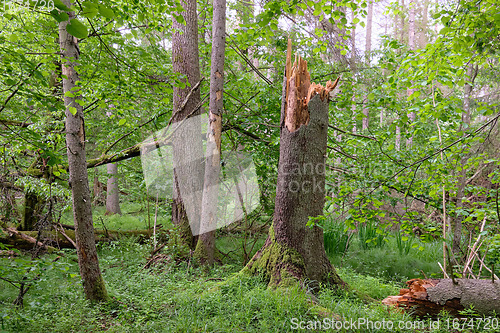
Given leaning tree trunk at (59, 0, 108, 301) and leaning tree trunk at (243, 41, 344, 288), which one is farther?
leaning tree trunk at (243, 41, 344, 288)

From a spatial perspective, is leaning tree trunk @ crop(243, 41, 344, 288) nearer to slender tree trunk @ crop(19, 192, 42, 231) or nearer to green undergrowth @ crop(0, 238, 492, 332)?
green undergrowth @ crop(0, 238, 492, 332)

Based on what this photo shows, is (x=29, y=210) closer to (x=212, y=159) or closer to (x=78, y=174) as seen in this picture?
(x=78, y=174)

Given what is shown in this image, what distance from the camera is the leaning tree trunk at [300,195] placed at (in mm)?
→ 3654

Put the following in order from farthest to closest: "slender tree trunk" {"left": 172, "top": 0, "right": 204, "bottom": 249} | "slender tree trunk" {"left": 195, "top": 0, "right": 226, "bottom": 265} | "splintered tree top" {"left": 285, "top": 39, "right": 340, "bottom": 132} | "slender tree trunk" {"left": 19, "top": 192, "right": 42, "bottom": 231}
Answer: "slender tree trunk" {"left": 19, "top": 192, "right": 42, "bottom": 231} → "slender tree trunk" {"left": 172, "top": 0, "right": 204, "bottom": 249} → "slender tree trunk" {"left": 195, "top": 0, "right": 226, "bottom": 265} → "splintered tree top" {"left": 285, "top": 39, "right": 340, "bottom": 132}

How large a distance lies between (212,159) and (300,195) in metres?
1.86

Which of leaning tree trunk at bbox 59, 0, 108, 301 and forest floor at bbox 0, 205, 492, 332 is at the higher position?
leaning tree trunk at bbox 59, 0, 108, 301

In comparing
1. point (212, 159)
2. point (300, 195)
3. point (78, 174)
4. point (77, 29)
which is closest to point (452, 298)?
point (300, 195)

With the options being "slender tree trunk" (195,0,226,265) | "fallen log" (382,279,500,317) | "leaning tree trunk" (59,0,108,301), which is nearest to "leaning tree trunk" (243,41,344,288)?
"fallen log" (382,279,500,317)

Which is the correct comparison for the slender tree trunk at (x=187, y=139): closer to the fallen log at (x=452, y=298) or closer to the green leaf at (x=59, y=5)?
the fallen log at (x=452, y=298)

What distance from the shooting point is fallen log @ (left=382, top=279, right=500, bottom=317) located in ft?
10.5

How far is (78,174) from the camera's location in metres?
3.29

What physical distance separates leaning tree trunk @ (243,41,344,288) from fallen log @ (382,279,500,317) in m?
0.83

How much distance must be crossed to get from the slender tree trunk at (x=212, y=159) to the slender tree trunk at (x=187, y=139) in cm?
45

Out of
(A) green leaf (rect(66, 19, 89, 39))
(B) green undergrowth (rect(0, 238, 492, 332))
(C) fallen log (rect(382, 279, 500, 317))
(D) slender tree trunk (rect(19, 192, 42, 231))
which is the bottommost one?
(B) green undergrowth (rect(0, 238, 492, 332))
